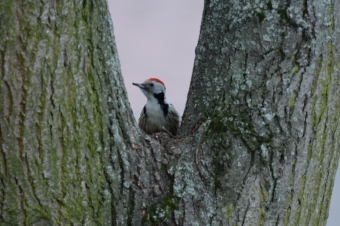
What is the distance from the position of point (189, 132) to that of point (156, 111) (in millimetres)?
2163

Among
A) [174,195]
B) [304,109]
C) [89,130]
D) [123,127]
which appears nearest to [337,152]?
[304,109]

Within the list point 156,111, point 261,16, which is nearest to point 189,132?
point 261,16

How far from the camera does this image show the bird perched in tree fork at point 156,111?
4695 mm

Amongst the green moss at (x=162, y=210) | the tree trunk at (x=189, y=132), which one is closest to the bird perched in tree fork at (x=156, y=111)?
the tree trunk at (x=189, y=132)

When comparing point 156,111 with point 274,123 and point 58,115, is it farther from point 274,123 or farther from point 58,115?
point 58,115

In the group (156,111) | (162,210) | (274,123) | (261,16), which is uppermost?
(261,16)

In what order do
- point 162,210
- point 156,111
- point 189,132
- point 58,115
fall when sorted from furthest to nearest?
point 156,111 → point 189,132 → point 162,210 → point 58,115

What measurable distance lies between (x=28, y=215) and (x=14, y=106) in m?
0.44

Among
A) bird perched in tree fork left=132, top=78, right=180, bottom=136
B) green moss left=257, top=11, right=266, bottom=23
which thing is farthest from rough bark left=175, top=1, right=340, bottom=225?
bird perched in tree fork left=132, top=78, right=180, bottom=136

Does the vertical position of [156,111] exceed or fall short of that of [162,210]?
it exceeds it

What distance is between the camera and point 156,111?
478 cm

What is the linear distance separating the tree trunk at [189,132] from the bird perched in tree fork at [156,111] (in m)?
2.07

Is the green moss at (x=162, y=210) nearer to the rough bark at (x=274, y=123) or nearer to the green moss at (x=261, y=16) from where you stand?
the rough bark at (x=274, y=123)

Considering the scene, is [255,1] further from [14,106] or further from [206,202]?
[14,106]
